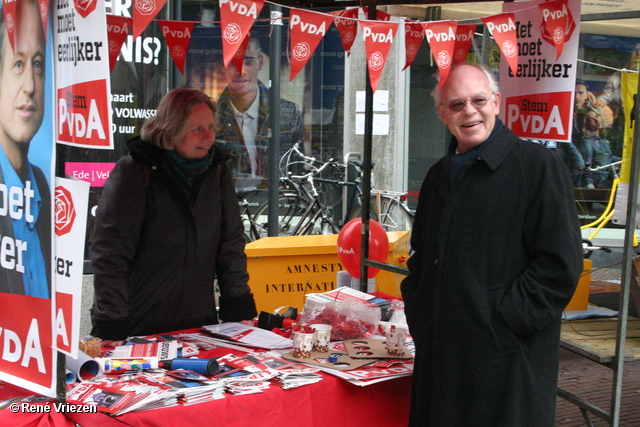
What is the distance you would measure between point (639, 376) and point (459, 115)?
426 cm

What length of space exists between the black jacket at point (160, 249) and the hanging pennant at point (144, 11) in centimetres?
64

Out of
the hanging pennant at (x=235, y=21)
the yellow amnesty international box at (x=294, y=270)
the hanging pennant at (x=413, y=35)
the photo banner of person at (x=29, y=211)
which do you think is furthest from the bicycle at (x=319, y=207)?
the photo banner of person at (x=29, y=211)

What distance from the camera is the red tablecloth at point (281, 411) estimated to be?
81.1 inches

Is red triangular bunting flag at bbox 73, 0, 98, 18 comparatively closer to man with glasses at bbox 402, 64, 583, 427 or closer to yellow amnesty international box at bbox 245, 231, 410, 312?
man with glasses at bbox 402, 64, 583, 427

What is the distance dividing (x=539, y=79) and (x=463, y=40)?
853mm

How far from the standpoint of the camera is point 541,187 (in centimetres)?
225

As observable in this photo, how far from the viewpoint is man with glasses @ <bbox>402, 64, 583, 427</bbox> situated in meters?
2.23

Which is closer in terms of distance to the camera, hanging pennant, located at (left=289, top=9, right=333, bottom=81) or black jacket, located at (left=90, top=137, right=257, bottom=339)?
black jacket, located at (left=90, top=137, right=257, bottom=339)

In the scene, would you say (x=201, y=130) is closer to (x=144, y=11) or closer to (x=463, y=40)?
(x=144, y=11)

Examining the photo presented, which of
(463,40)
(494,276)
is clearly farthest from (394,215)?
(494,276)

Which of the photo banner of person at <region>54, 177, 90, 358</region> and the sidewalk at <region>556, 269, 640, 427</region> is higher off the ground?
the photo banner of person at <region>54, 177, 90, 358</region>

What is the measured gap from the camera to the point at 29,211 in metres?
2.09

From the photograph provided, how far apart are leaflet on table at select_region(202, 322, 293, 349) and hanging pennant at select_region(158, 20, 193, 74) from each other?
176 cm

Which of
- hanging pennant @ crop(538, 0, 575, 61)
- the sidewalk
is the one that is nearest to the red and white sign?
hanging pennant @ crop(538, 0, 575, 61)
